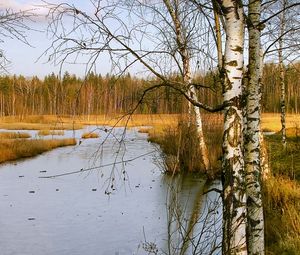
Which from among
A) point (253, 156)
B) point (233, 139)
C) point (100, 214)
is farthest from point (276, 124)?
point (233, 139)

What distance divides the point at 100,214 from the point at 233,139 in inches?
271

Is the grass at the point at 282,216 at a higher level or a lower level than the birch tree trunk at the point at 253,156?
lower

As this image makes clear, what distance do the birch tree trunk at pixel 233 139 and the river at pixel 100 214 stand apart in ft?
2.01

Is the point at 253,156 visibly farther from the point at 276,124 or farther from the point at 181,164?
Answer: the point at 276,124

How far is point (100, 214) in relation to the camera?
10.1m

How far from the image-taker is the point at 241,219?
3.59 m

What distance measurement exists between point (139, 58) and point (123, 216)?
20.5ft

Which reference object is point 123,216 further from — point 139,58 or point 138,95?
point 139,58

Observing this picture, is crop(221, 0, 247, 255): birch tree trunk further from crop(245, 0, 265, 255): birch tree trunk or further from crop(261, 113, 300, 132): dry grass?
crop(261, 113, 300, 132): dry grass

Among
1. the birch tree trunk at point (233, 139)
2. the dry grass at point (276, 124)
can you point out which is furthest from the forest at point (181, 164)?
the dry grass at point (276, 124)

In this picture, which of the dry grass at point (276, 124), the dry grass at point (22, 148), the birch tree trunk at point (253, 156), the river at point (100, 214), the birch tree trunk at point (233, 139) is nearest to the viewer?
the birch tree trunk at point (233, 139)

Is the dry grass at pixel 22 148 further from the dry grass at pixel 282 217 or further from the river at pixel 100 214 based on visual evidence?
the dry grass at pixel 282 217

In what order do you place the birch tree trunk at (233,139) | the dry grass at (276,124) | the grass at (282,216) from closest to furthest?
the birch tree trunk at (233,139), the grass at (282,216), the dry grass at (276,124)

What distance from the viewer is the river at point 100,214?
293 inches
